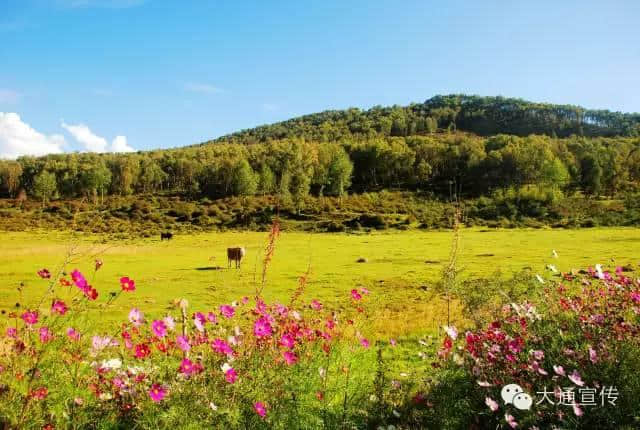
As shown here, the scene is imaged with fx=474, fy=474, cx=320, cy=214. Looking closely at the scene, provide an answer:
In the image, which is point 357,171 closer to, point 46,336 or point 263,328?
point 263,328

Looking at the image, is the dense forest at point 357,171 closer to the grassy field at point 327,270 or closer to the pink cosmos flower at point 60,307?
the grassy field at point 327,270

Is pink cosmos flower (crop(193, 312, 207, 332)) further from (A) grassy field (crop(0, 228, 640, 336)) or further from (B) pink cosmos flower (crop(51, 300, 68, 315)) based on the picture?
(A) grassy field (crop(0, 228, 640, 336))

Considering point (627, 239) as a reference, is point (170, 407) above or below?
above

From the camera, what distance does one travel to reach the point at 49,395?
3.55 meters

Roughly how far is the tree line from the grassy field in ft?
166

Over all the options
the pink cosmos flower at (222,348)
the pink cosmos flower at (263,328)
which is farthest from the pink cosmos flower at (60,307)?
the pink cosmos flower at (263,328)

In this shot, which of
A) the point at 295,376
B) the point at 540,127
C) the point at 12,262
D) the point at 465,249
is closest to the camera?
the point at 295,376

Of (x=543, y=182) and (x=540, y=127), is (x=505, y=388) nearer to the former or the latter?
(x=543, y=182)

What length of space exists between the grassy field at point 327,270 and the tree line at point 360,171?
50514 mm

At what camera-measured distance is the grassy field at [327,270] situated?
17.2 metres

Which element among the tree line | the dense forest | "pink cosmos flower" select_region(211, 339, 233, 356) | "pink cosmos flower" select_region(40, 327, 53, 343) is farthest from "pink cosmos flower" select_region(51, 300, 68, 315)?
the tree line

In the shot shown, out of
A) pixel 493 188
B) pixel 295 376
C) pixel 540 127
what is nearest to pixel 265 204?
pixel 493 188

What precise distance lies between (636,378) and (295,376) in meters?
3.00

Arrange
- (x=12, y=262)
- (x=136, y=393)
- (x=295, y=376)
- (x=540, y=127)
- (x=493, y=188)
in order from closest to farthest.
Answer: (x=136, y=393)
(x=295, y=376)
(x=12, y=262)
(x=493, y=188)
(x=540, y=127)
